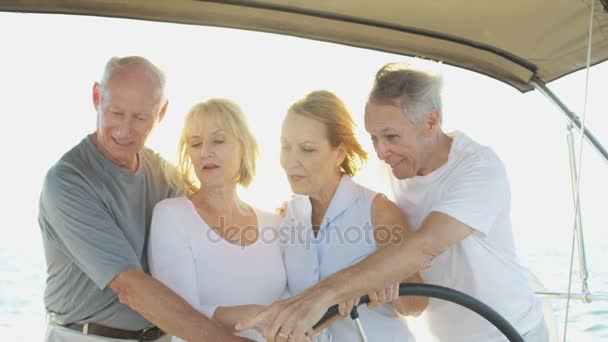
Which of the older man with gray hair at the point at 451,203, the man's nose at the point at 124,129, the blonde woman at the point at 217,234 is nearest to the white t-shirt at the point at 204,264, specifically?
the blonde woman at the point at 217,234

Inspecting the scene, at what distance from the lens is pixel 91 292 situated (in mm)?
2482

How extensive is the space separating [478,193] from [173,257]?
93 cm

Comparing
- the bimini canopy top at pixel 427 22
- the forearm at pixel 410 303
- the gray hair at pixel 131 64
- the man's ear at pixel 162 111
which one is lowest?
the forearm at pixel 410 303

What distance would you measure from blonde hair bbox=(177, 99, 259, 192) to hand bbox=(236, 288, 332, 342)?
2.09 ft

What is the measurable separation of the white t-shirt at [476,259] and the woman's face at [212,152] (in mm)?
582

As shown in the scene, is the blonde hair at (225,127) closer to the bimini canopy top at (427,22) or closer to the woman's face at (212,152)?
the woman's face at (212,152)

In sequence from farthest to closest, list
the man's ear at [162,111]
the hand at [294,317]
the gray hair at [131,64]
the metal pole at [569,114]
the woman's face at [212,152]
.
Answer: the metal pole at [569,114], the man's ear at [162,111], the gray hair at [131,64], the woman's face at [212,152], the hand at [294,317]

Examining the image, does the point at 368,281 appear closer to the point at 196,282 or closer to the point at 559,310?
the point at 196,282

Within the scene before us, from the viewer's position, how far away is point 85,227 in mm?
2334

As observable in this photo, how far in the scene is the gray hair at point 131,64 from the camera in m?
2.53

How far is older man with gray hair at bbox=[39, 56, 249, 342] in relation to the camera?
232cm

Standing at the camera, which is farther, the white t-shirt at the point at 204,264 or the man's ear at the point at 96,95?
the man's ear at the point at 96,95

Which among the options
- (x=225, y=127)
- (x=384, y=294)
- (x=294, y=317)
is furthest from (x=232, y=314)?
(x=225, y=127)

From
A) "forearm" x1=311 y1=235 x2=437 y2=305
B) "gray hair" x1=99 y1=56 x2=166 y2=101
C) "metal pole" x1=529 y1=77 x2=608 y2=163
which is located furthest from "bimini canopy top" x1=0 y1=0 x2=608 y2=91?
"forearm" x1=311 y1=235 x2=437 y2=305
